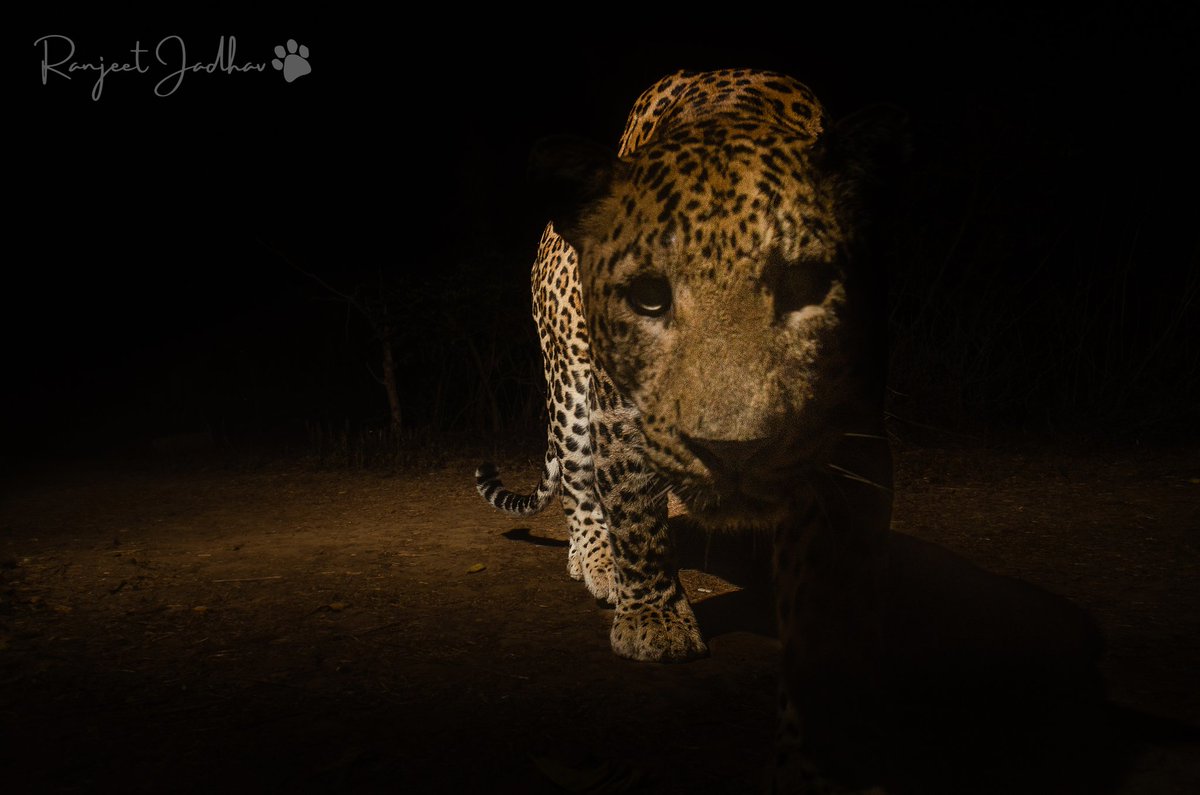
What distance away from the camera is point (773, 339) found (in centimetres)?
198

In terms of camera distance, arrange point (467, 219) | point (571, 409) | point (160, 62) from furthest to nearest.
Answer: point (160, 62), point (467, 219), point (571, 409)

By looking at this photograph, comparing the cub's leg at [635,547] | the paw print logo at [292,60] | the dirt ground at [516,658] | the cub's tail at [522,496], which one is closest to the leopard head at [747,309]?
the cub's leg at [635,547]

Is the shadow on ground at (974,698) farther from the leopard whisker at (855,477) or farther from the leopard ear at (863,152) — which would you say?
the leopard ear at (863,152)

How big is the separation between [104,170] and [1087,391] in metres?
10.9

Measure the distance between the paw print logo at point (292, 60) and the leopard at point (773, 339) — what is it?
921cm

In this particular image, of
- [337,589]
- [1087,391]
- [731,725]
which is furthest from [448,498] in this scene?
[1087,391]

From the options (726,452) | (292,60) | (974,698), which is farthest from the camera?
(292,60)

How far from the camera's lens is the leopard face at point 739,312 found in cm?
195

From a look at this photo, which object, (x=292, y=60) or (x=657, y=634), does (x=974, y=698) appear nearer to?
(x=657, y=634)

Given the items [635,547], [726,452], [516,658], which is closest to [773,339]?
[726,452]

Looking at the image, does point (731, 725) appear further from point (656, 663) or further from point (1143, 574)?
point (1143, 574)

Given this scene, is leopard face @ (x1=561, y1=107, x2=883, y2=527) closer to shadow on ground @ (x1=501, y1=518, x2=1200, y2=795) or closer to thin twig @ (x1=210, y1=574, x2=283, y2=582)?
shadow on ground @ (x1=501, y1=518, x2=1200, y2=795)

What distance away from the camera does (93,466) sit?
22.9 ft

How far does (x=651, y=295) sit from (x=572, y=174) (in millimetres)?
388
